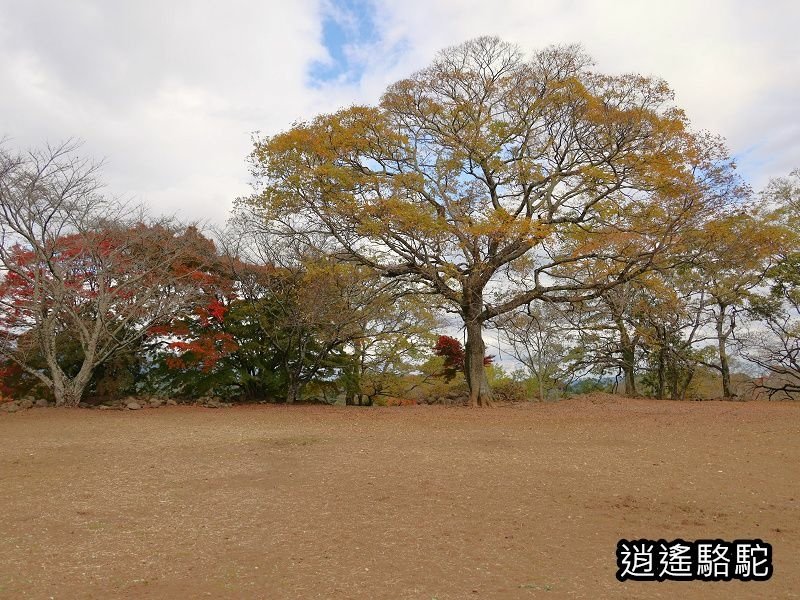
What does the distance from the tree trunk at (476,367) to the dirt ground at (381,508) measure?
16.7ft

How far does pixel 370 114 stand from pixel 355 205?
7.81 ft

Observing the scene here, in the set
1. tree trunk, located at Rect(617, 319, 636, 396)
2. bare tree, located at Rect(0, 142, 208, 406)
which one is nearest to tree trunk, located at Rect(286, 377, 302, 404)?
bare tree, located at Rect(0, 142, 208, 406)

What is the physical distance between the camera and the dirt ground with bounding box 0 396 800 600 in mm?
3721

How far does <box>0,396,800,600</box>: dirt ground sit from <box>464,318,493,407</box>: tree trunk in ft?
16.7

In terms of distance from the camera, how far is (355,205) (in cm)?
1286

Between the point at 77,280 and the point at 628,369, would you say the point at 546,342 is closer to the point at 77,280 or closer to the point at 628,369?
the point at 628,369

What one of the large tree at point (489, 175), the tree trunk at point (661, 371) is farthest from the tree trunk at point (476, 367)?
the tree trunk at point (661, 371)

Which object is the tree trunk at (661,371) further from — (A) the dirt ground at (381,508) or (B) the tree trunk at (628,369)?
(A) the dirt ground at (381,508)

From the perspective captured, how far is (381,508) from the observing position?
5301mm

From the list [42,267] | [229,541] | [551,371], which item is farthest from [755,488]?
[551,371]

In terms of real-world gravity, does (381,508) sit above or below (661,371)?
below

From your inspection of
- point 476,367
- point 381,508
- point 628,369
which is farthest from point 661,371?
point 381,508

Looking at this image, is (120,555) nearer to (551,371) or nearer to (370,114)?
(370,114)

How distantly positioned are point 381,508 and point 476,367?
10339 millimetres
